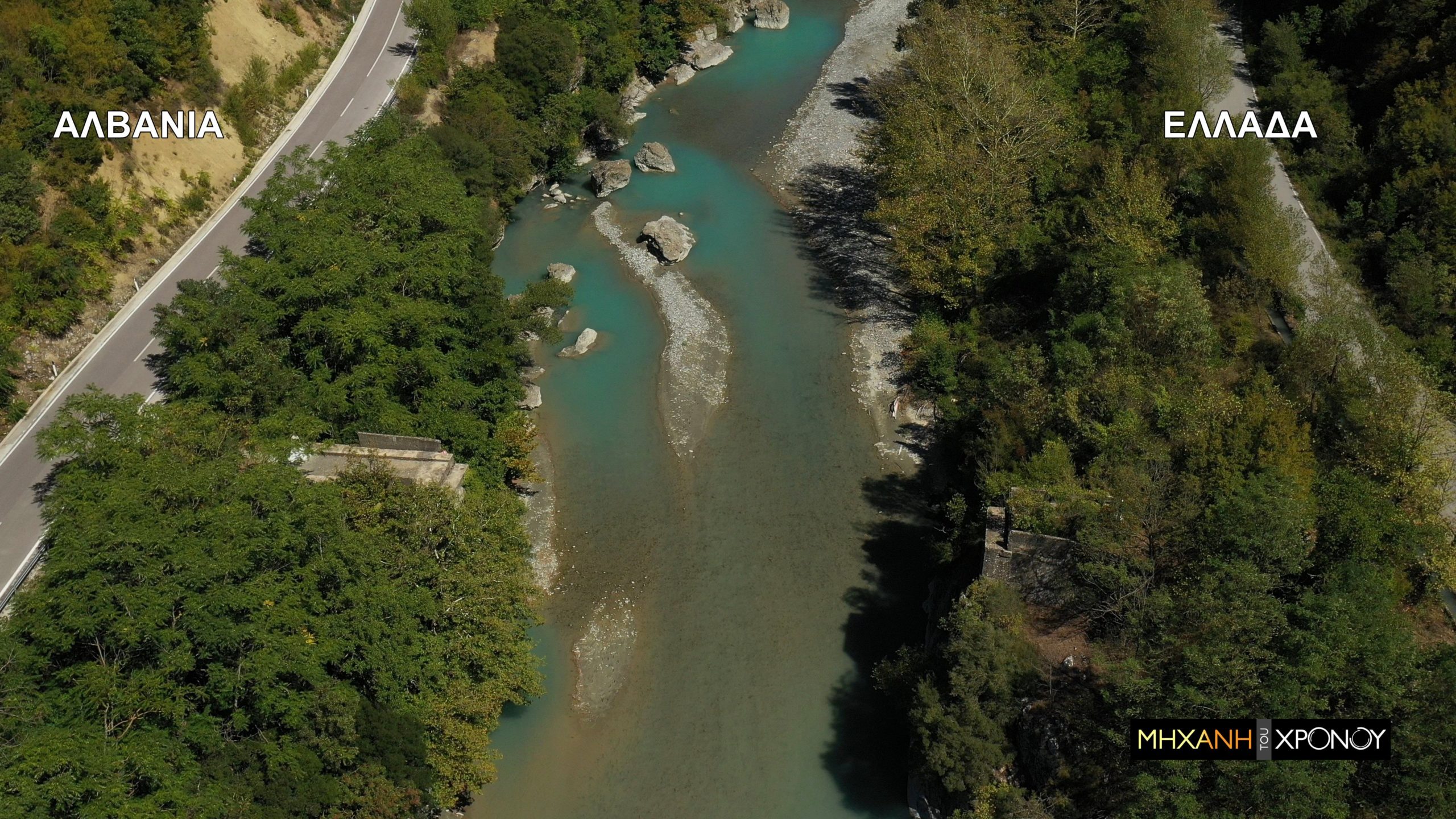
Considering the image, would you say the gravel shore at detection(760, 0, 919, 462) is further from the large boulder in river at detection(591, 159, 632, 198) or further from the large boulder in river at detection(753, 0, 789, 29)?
the large boulder in river at detection(591, 159, 632, 198)

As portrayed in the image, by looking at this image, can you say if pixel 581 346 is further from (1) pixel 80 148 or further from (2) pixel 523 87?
(1) pixel 80 148

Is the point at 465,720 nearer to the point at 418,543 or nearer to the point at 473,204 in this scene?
the point at 418,543

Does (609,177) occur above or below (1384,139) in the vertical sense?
below

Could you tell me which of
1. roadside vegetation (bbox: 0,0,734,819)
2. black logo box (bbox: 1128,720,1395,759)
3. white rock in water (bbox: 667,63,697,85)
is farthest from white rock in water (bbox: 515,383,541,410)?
white rock in water (bbox: 667,63,697,85)

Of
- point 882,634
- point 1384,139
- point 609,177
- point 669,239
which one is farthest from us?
point 609,177

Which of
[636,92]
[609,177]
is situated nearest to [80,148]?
[609,177]

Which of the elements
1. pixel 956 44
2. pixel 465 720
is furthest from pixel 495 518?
pixel 956 44
